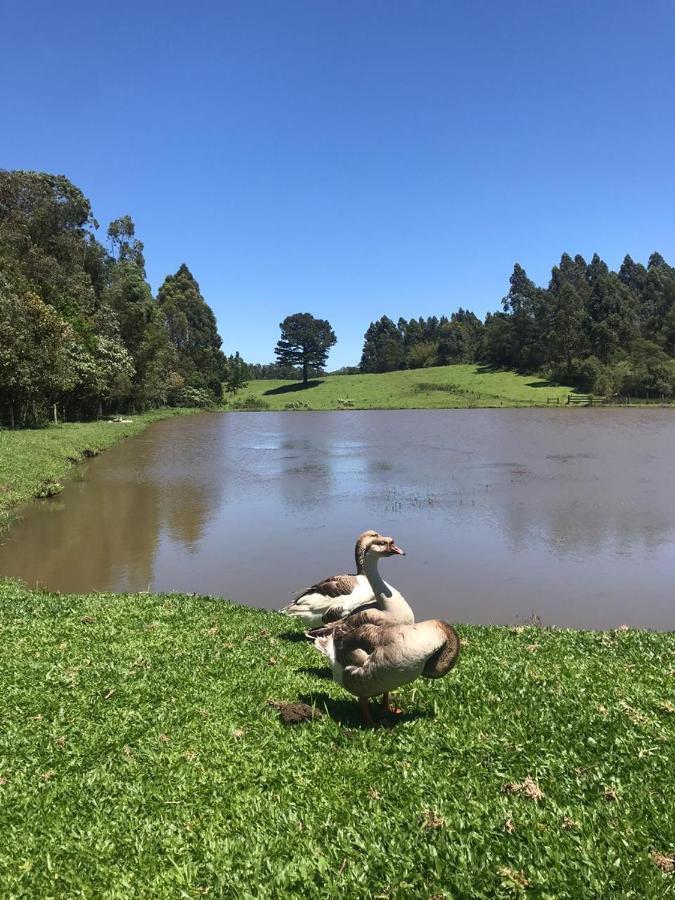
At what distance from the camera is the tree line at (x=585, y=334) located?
8044cm

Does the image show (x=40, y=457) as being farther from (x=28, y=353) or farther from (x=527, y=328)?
(x=527, y=328)

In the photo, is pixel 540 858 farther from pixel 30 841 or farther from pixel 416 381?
pixel 416 381

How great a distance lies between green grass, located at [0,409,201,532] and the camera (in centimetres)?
2084

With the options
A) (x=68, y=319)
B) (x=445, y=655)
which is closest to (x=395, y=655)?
(x=445, y=655)

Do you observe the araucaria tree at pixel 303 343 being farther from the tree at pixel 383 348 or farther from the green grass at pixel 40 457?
the green grass at pixel 40 457

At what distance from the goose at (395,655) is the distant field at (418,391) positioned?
77.0 meters

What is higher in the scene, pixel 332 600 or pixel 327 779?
pixel 332 600

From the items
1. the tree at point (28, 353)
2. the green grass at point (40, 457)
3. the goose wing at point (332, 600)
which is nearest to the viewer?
the goose wing at point (332, 600)

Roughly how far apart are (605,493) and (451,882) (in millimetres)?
20658

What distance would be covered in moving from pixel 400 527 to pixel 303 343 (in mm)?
103309

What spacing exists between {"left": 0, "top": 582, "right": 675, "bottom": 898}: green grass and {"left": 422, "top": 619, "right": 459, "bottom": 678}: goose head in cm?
69

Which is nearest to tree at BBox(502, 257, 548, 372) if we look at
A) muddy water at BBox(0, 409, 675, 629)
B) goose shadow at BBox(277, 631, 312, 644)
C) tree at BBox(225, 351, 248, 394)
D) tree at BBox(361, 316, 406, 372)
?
tree at BBox(361, 316, 406, 372)

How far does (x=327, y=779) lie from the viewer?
4.52 m

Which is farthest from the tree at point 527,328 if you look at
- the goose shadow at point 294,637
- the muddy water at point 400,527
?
the goose shadow at point 294,637
